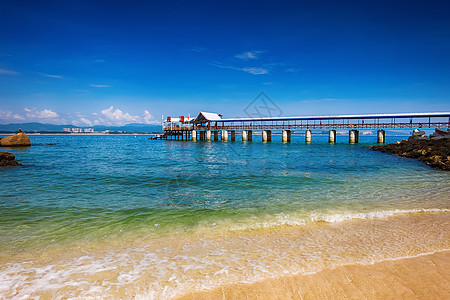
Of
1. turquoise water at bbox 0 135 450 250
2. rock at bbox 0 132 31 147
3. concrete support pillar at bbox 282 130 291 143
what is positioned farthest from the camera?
concrete support pillar at bbox 282 130 291 143

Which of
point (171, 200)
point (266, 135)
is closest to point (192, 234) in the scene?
point (171, 200)

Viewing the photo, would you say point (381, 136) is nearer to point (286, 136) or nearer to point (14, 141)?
point (286, 136)

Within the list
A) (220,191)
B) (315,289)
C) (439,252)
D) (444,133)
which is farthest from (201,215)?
(444,133)

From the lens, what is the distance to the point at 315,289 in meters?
3.90

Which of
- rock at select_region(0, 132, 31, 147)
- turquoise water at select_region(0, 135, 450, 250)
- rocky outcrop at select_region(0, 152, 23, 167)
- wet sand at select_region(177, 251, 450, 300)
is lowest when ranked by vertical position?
turquoise water at select_region(0, 135, 450, 250)

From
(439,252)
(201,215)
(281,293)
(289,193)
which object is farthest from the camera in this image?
(289,193)

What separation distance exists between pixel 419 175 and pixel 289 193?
33.1ft

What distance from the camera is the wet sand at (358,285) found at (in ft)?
12.2

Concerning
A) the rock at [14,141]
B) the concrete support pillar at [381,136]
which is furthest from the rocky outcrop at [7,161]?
the concrete support pillar at [381,136]

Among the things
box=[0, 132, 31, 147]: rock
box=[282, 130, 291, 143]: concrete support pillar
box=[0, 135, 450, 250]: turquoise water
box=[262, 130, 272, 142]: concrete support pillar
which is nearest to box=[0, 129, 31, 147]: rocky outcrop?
box=[0, 132, 31, 147]: rock

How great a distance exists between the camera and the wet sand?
12.2 ft

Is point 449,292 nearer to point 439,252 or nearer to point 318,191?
point 439,252

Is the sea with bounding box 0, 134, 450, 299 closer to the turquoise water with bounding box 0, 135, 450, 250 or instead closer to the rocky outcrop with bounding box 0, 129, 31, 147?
the turquoise water with bounding box 0, 135, 450, 250

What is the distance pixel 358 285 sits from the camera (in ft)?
13.0
